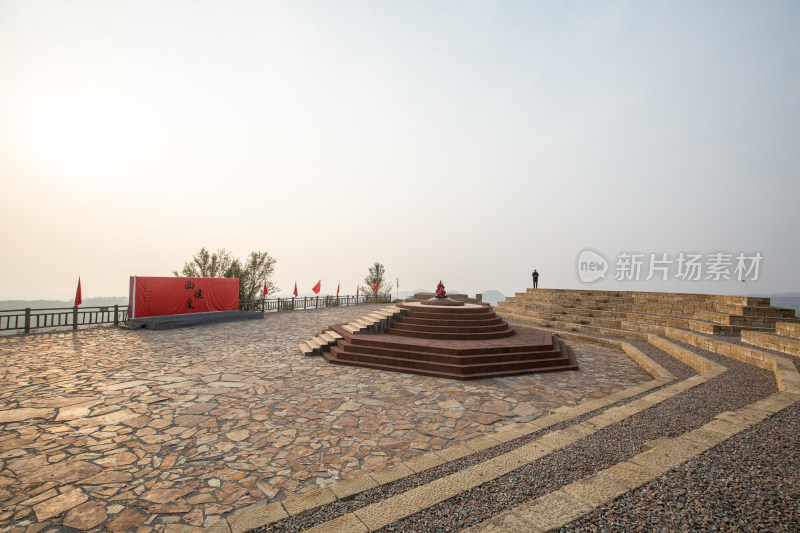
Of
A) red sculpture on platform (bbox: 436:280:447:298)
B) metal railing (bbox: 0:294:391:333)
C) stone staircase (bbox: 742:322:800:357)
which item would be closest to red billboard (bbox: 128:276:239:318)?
metal railing (bbox: 0:294:391:333)

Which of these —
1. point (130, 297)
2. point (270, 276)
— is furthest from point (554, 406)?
point (270, 276)

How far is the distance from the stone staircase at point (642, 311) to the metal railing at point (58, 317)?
20066mm

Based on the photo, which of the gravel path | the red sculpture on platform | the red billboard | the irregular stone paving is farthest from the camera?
the red billboard

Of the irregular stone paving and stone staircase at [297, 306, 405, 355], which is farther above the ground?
stone staircase at [297, 306, 405, 355]

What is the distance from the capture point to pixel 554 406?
Answer: 21.9 feet

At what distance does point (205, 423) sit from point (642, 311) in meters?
18.3

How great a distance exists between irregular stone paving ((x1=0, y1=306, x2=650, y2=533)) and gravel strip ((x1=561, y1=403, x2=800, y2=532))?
2.46 meters

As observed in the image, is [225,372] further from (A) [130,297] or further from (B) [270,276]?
(B) [270,276]

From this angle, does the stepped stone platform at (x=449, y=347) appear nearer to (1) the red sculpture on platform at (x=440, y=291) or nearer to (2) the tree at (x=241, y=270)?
(1) the red sculpture on platform at (x=440, y=291)

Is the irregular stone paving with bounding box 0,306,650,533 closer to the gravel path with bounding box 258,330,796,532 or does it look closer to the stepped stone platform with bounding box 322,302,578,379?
the stepped stone platform with bounding box 322,302,578,379

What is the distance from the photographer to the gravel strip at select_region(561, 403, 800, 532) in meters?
2.83

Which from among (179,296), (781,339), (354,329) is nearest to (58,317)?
A: (179,296)

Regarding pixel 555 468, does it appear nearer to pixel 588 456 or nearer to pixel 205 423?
pixel 588 456

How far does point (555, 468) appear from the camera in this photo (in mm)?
3924
